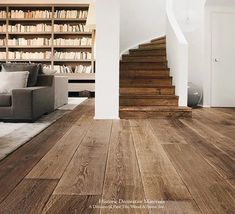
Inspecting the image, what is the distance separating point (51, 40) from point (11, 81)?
202 inches

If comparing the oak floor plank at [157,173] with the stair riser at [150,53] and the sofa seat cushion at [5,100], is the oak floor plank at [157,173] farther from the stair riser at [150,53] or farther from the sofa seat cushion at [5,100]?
the stair riser at [150,53]

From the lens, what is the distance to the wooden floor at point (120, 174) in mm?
1606

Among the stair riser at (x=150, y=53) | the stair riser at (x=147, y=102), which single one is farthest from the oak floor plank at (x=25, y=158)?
the stair riser at (x=150, y=53)

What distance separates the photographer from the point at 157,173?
216 cm

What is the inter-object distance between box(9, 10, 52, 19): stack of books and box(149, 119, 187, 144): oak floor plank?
610 cm

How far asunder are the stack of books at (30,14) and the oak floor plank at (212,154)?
6916 mm

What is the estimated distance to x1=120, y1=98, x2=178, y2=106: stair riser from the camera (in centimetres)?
563

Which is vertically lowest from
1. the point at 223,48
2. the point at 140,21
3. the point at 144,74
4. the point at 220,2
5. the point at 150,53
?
the point at 144,74

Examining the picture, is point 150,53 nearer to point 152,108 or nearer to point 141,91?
point 141,91

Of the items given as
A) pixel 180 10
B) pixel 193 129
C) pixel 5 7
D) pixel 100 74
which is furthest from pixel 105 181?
pixel 5 7

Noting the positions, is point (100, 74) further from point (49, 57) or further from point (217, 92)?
point (49, 57)

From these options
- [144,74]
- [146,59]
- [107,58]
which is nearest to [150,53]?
[146,59]

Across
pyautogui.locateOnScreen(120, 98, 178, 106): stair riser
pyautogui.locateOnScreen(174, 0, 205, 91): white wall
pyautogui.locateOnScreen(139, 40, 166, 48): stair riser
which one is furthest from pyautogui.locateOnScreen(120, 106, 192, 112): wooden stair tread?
pyautogui.locateOnScreen(139, 40, 166, 48): stair riser

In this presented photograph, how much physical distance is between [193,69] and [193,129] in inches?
161
